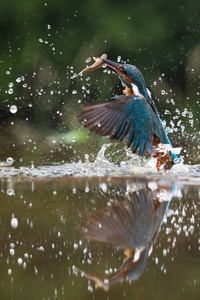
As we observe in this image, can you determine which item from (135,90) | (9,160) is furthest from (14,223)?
(9,160)

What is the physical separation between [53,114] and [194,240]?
6.22 m

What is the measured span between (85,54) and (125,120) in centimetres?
503

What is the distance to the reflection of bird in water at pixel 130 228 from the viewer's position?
5.19 ft

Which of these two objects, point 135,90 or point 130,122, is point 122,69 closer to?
point 135,90

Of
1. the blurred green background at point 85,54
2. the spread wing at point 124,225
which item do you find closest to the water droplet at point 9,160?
the spread wing at point 124,225

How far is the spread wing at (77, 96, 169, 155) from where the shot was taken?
3.35m

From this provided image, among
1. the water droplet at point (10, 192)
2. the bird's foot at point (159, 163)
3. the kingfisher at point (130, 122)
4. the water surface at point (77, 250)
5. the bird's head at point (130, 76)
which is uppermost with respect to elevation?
the bird's head at point (130, 76)

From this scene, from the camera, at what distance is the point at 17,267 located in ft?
5.32

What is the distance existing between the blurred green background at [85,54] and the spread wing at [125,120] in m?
4.29

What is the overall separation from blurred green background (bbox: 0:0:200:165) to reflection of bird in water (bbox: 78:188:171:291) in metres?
5.15

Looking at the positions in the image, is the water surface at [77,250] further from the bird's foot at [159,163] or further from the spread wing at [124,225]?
the bird's foot at [159,163]

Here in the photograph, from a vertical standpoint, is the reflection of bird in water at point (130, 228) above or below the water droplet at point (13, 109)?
below

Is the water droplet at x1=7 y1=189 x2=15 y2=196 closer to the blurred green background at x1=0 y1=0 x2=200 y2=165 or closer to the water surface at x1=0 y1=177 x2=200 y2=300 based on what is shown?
the water surface at x1=0 y1=177 x2=200 y2=300

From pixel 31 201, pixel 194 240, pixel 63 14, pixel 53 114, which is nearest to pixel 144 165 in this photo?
pixel 31 201
